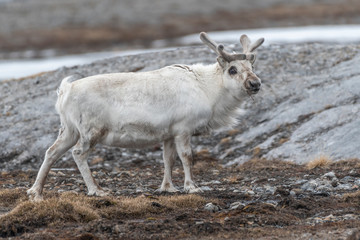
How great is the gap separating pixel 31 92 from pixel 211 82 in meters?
9.92

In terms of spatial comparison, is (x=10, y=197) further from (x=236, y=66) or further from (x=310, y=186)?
(x=310, y=186)

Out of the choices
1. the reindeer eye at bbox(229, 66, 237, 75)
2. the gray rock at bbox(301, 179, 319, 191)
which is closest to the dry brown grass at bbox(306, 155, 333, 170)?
the gray rock at bbox(301, 179, 319, 191)

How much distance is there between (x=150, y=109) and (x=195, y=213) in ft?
9.05

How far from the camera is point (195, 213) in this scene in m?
9.65

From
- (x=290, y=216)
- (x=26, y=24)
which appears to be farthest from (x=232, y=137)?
(x=26, y=24)

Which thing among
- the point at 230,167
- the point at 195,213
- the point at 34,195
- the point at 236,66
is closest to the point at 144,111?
the point at 236,66

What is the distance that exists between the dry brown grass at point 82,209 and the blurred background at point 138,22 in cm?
3682

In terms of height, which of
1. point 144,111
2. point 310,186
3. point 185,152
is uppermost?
point 144,111

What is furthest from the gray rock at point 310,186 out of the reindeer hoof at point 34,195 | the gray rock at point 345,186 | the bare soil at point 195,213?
the reindeer hoof at point 34,195

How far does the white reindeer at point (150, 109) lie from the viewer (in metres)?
11.5

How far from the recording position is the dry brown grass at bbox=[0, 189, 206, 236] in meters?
9.10

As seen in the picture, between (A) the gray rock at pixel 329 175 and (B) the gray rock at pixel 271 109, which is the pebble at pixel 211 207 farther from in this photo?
(B) the gray rock at pixel 271 109

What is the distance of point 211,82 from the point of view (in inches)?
488

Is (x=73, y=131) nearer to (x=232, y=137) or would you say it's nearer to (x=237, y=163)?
(x=237, y=163)
